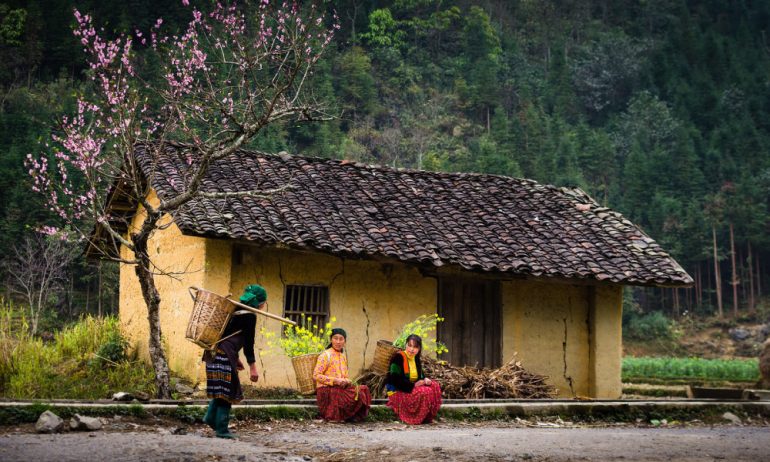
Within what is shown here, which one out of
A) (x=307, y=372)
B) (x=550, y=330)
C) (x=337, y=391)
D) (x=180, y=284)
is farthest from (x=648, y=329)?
(x=337, y=391)

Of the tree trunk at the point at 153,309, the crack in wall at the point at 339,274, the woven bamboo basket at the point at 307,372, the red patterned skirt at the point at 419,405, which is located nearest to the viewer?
the red patterned skirt at the point at 419,405

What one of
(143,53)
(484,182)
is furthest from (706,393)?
(143,53)

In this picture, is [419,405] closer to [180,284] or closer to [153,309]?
[153,309]

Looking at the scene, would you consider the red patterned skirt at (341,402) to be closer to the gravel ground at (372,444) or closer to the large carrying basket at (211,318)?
the gravel ground at (372,444)

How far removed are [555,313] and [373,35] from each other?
7189 centimetres

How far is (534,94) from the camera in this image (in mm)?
88938

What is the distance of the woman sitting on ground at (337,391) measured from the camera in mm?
10039

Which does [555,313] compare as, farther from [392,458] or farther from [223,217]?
[392,458]

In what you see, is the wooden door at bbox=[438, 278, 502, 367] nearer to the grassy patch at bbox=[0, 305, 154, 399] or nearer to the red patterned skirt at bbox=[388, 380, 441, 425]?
the grassy patch at bbox=[0, 305, 154, 399]

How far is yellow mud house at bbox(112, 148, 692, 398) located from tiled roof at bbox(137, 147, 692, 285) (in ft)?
0.12

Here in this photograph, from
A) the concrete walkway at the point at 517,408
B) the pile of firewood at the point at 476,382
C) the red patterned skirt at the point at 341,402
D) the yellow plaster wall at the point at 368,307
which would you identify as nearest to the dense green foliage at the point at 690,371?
the yellow plaster wall at the point at 368,307

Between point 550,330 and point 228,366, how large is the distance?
8.93 metres

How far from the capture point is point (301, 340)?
13.1 m

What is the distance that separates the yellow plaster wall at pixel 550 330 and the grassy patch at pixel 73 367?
6.17 metres
